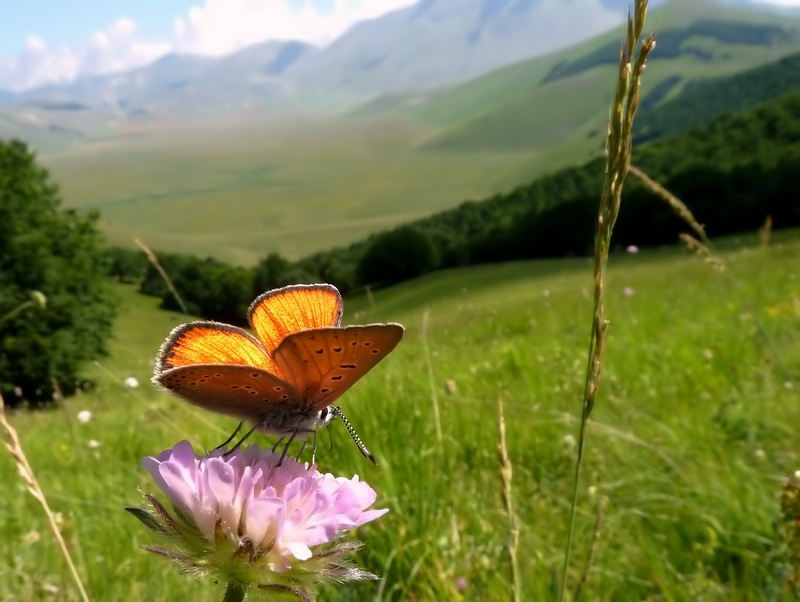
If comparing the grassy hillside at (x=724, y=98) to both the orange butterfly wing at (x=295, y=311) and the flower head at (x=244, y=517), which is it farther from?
the flower head at (x=244, y=517)

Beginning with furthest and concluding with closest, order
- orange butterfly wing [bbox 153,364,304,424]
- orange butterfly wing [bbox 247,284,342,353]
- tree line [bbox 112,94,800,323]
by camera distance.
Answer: tree line [bbox 112,94,800,323]
orange butterfly wing [bbox 247,284,342,353]
orange butterfly wing [bbox 153,364,304,424]

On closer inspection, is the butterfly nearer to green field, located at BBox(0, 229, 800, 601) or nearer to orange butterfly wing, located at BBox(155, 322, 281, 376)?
orange butterfly wing, located at BBox(155, 322, 281, 376)

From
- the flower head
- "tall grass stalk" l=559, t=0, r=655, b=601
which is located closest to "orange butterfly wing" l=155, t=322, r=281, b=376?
the flower head

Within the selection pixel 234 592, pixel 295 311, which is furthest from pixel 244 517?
pixel 295 311

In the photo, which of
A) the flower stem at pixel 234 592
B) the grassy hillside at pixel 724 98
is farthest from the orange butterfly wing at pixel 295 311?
the grassy hillside at pixel 724 98

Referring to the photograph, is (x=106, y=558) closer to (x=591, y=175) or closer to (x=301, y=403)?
(x=301, y=403)

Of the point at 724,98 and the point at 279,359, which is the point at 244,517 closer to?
the point at 279,359
